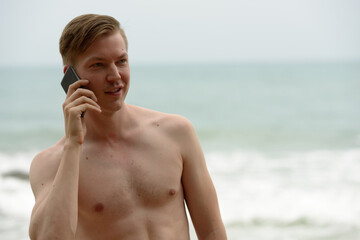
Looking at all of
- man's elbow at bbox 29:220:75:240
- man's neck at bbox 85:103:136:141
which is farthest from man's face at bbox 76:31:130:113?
man's elbow at bbox 29:220:75:240

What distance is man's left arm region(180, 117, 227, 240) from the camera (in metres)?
2.63

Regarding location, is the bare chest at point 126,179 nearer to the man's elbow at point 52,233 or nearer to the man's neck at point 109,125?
the man's neck at point 109,125

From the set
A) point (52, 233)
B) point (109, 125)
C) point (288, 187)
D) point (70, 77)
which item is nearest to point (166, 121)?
point (109, 125)

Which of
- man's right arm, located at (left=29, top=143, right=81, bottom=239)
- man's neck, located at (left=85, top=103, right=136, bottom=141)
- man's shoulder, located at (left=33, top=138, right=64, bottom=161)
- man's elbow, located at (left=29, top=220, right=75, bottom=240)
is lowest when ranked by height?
man's elbow, located at (left=29, top=220, right=75, bottom=240)

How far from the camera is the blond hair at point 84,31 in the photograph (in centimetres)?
248

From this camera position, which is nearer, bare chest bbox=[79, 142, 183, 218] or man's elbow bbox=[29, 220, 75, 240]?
man's elbow bbox=[29, 220, 75, 240]

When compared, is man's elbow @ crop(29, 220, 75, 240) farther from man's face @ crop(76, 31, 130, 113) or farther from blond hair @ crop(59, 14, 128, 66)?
blond hair @ crop(59, 14, 128, 66)

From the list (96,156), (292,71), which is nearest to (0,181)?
(96,156)

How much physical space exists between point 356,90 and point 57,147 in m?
22.9

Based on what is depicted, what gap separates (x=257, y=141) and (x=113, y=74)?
1290 cm

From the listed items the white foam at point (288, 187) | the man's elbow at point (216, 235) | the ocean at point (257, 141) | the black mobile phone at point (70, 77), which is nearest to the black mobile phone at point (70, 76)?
the black mobile phone at point (70, 77)

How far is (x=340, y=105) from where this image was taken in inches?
814

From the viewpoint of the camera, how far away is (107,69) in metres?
2.49

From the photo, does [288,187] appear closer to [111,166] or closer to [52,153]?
[111,166]
